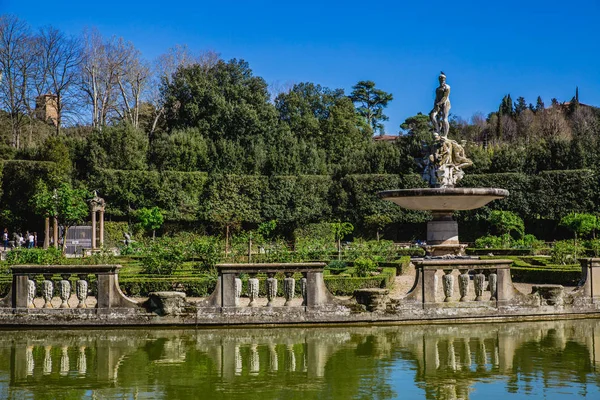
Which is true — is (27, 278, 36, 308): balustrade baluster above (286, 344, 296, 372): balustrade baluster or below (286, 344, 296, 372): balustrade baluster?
above

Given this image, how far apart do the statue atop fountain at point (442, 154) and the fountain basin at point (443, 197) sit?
3.00 ft

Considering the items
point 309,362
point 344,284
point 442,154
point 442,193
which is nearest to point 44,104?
point 442,154

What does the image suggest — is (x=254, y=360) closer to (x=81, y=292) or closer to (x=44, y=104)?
(x=81, y=292)

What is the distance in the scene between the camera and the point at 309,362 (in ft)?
29.9

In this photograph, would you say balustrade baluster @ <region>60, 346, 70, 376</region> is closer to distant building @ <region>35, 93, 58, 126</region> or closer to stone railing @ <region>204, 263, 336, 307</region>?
stone railing @ <region>204, 263, 336, 307</region>

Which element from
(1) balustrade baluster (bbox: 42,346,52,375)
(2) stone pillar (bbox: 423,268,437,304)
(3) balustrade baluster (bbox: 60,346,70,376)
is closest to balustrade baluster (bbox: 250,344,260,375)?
(3) balustrade baluster (bbox: 60,346,70,376)

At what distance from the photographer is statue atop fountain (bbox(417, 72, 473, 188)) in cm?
2158

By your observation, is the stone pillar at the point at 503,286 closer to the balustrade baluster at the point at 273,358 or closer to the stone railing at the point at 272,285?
the stone railing at the point at 272,285

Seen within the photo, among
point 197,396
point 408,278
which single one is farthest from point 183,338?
point 408,278

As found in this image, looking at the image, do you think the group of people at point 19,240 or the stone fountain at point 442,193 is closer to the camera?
the stone fountain at point 442,193

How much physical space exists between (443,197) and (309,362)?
38.1ft

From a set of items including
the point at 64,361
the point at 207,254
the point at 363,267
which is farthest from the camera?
the point at 207,254

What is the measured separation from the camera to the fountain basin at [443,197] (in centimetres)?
1967

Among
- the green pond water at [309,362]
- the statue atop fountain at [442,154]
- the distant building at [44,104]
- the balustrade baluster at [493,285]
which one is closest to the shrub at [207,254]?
the statue atop fountain at [442,154]
